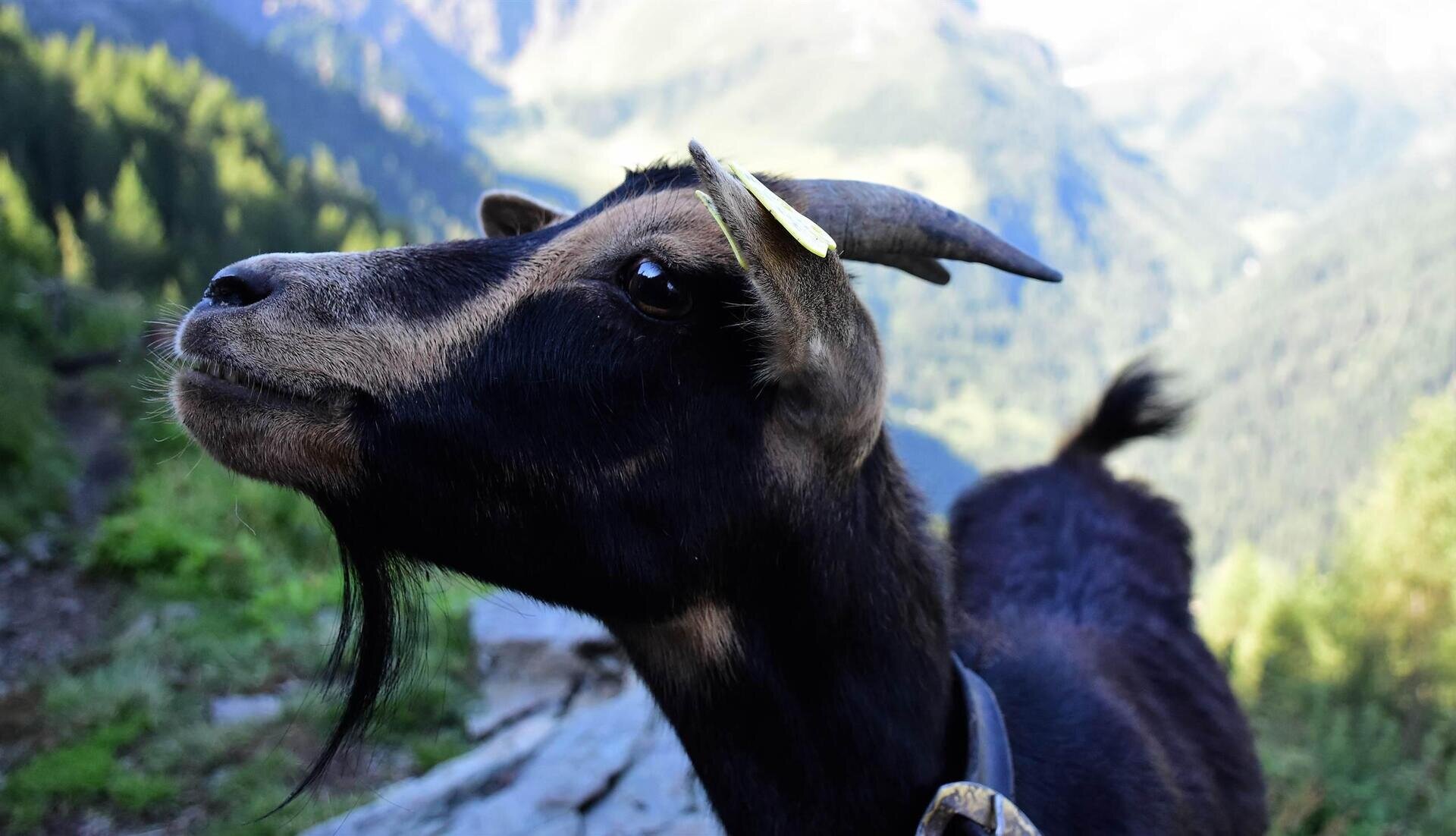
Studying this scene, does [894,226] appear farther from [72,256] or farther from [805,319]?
[72,256]

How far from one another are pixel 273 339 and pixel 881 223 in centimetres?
133

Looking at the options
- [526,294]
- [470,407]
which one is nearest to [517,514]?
[470,407]

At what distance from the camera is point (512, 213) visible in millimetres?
2631

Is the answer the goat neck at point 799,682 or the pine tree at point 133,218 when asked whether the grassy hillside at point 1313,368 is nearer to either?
the pine tree at point 133,218

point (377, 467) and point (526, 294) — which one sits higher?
point (526, 294)

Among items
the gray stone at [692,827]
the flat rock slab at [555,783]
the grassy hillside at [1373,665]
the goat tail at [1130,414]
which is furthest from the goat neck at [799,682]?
the grassy hillside at [1373,665]

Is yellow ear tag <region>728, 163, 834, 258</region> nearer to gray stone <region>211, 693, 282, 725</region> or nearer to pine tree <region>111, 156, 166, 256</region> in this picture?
gray stone <region>211, 693, 282, 725</region>

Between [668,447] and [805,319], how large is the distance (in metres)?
0.42

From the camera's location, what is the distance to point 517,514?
5.88ft

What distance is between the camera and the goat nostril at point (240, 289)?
167cm

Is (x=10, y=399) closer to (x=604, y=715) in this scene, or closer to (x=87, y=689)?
(x=87, y=689)

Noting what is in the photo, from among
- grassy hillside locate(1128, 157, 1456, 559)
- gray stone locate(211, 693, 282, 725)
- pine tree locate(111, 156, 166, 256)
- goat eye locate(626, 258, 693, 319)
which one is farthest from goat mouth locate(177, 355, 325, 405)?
grassy hillside locate(1128, 157, 1456, 559)

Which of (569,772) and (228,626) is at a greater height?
(228,626)

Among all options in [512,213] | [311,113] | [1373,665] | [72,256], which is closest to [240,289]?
[512,213]
